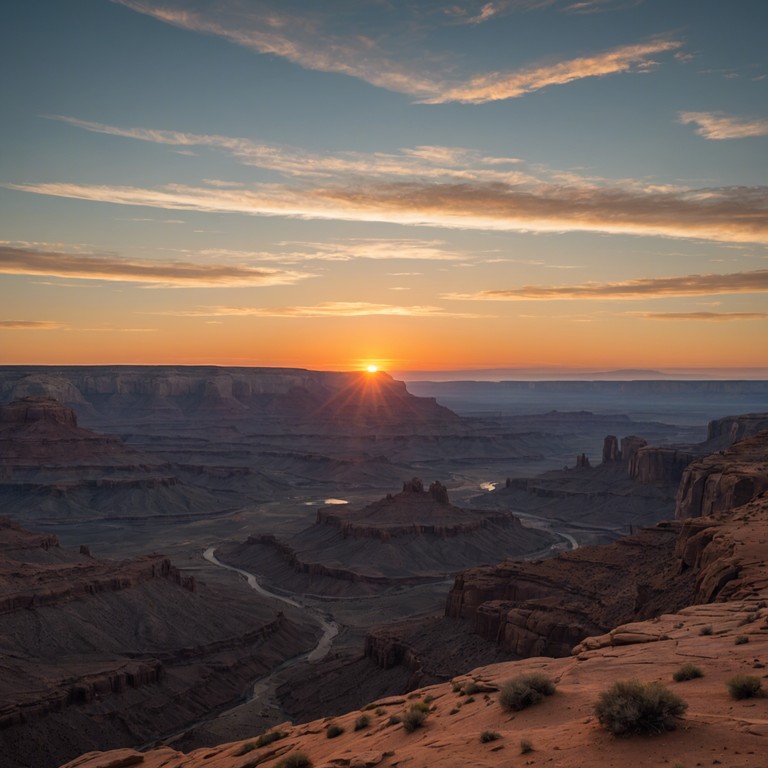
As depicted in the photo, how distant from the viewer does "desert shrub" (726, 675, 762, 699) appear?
688 inches

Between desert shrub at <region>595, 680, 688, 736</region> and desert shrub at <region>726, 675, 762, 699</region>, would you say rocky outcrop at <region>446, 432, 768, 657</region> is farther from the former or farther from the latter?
desert shrub at <region>595, 680, 688, 736</region>

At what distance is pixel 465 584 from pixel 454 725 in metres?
43.5

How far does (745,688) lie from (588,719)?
326cm

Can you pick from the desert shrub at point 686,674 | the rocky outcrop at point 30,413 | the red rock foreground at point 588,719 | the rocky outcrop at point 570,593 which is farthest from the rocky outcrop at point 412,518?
the desert shrub at point 686,674

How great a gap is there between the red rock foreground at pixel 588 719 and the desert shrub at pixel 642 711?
0.61 feet

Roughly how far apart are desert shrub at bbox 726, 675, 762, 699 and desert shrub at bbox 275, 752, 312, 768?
10209mm

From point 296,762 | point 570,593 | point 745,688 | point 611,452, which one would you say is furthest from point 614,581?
point 611,452

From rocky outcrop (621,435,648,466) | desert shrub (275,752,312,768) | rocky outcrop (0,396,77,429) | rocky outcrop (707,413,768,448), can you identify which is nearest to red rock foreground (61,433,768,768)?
desert shrub (275,752,312,768)

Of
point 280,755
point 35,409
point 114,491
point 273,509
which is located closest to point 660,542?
point 280,755

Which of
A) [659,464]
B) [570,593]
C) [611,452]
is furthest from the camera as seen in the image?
[611,452]

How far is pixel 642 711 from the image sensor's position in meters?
16.2

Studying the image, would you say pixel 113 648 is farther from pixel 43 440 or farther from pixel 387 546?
pixel 43 440

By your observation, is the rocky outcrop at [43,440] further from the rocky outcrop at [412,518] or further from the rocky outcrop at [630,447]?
the rocky outcrop at [630,447]

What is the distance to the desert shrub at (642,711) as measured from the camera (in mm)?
16078
